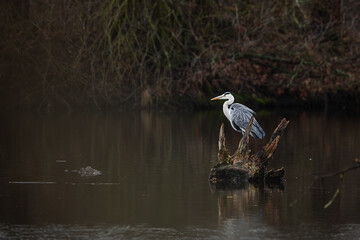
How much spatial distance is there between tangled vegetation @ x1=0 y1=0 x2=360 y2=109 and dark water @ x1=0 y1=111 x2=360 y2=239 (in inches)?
293

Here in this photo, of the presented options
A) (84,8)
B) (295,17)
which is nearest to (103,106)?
(84,8)

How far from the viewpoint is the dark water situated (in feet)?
28.2

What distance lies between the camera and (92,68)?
28.1m

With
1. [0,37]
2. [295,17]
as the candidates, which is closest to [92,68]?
[0,37]

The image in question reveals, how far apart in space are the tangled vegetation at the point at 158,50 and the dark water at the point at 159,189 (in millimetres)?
7434

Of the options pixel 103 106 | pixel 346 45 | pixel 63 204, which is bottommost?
pixel 63 204

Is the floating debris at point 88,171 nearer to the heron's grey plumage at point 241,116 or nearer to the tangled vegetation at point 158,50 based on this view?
the heron's grey plumage at point 241,116

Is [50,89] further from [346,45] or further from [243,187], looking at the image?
[243,187]

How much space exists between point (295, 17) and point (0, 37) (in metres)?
9.48

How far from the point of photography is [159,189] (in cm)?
1135

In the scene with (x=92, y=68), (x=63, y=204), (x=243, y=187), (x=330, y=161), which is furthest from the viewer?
(x=92, y=68)

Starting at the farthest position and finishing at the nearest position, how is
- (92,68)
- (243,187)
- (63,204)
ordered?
1. (92,68)
2. (243,187)
3. (63,204)

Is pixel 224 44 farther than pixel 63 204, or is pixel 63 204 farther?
pixel 224 44

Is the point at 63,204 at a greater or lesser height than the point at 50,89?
lesser
